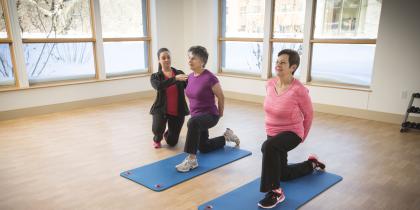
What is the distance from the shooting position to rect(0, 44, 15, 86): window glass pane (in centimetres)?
489

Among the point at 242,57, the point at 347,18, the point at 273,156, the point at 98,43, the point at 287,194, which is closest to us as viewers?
the point at 273,156

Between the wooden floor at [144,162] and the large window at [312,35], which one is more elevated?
the large window at [312,35]

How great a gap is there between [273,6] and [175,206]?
4481 mm

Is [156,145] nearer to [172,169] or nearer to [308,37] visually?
[172,169]

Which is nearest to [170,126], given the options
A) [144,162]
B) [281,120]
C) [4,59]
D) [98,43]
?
[144,162]

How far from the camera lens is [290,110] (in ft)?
7.86

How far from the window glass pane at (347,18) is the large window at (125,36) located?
3.42 metres

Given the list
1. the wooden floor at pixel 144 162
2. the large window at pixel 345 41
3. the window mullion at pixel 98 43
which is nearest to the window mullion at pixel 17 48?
the wooden floor at pixel 144 162

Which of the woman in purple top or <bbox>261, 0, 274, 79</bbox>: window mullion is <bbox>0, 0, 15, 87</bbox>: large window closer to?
the woman in purple top

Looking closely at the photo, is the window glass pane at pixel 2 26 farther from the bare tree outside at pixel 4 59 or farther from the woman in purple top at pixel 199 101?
the woman in purple top at pixel 199 101

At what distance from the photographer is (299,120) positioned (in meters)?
2.46

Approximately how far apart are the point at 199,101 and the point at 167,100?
2.08 feet

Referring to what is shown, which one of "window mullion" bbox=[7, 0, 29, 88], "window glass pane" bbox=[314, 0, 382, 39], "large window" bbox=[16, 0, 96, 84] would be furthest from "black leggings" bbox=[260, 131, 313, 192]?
"large window" bbox=[16, 0, 96, 84]

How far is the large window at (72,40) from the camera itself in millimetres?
4973
